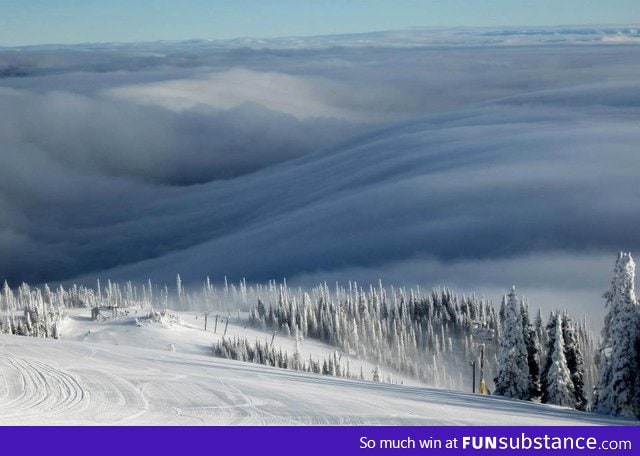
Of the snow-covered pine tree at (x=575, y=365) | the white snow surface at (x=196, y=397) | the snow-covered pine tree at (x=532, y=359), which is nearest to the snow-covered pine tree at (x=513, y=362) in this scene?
the snow-covered pine tree at (x=532, y=359)

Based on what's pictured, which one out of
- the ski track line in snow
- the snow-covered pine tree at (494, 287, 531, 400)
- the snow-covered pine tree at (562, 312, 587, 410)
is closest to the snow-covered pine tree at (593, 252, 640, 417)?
the snow-covered pine tree at (494, 287, 531, 400)

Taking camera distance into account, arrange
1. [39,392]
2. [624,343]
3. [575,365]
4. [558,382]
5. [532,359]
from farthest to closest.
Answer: [575,365] → [532,359] → [558,382] → [624,343] → [39,392]

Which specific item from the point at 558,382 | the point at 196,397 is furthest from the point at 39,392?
the point at 558,382

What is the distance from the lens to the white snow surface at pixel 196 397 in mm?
32219

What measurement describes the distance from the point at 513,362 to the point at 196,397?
2338cm

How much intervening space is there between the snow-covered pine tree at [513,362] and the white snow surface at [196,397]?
7.10 m

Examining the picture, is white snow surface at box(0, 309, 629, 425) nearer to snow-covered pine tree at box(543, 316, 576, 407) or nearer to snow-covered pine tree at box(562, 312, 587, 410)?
snow-covered pine tree at box(543, 316, 576, 407)

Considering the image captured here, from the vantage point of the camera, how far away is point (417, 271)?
193000 mm

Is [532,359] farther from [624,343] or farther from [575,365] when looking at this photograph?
[624,343]

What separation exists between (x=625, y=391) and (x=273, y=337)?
5654cm

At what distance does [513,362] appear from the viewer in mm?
51875

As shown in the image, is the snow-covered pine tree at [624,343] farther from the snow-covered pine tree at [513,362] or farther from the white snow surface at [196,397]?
the snow-covered pine tree at [513,362]

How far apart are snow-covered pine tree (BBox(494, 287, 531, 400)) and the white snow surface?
710 cm
